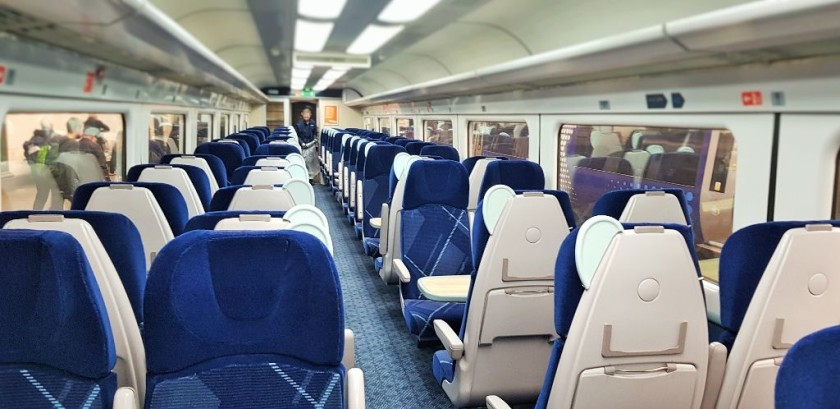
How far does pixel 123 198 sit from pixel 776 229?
3.09 meters

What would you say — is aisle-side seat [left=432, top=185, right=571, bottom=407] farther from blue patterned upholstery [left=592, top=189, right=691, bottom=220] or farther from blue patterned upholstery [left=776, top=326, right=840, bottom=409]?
blue patterned upholstery [left=776, top=326, right=840, bottom=409]

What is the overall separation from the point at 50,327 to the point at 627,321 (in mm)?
1718

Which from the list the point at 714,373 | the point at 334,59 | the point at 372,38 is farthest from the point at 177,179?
the point at 334,59

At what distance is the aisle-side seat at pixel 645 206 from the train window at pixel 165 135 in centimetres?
624

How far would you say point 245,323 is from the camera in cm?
185

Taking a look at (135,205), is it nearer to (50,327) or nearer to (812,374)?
(50,327)

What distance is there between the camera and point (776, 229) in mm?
2498

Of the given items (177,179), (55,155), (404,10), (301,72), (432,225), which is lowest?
(432,225)

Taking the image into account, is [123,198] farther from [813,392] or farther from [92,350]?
[813,392]

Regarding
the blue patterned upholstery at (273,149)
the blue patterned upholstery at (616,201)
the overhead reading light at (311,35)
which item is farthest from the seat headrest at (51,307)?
the blue patterned upholstery at (273,149)

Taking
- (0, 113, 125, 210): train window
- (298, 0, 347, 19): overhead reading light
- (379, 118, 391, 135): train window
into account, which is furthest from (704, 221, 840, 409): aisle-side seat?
(379, 118, 391, 135): train window

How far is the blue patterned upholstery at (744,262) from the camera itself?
2.50 meters

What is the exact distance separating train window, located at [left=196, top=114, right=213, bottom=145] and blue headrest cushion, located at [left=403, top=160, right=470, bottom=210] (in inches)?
394

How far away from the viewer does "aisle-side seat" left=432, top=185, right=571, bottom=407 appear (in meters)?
3.47
